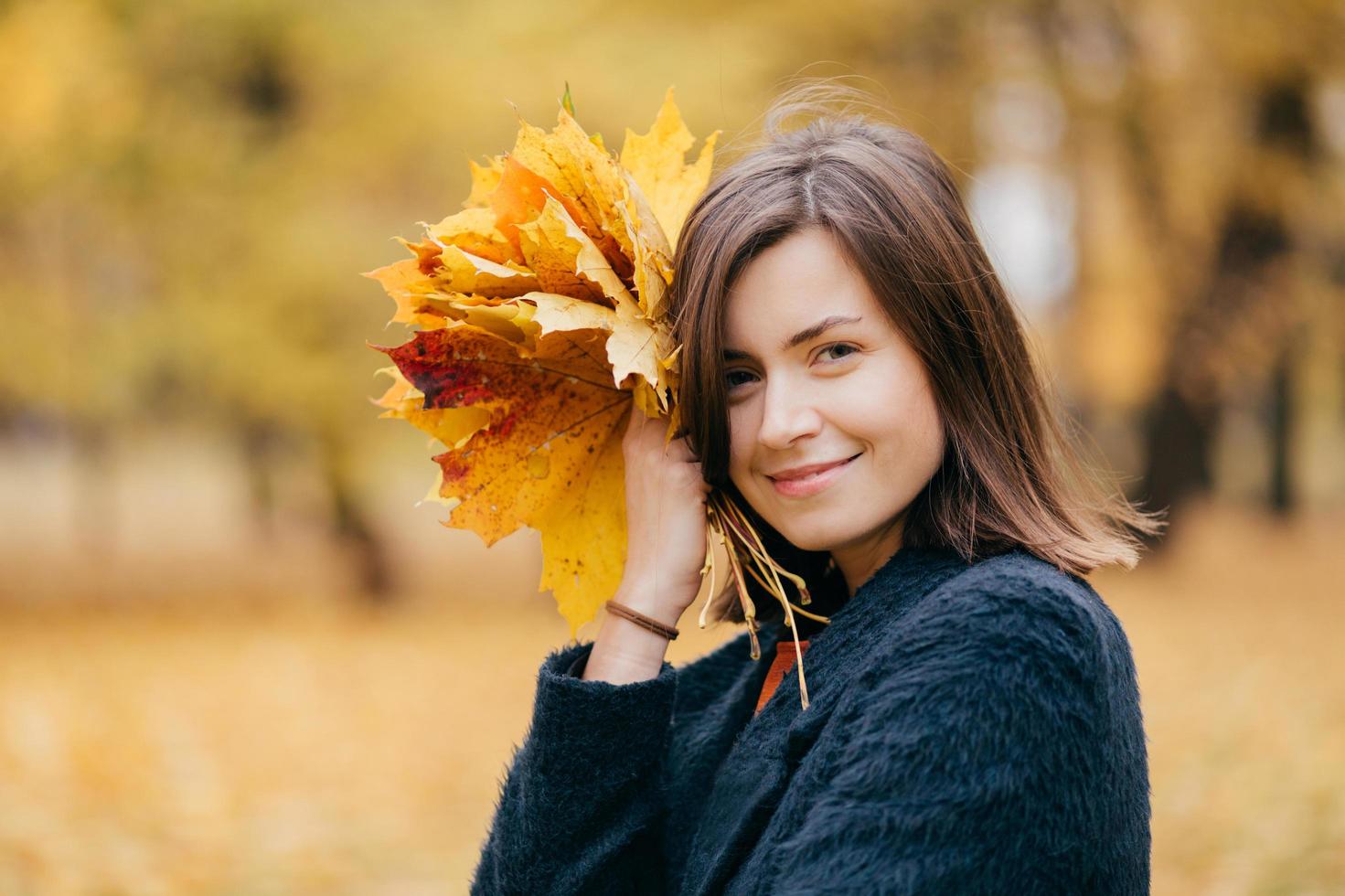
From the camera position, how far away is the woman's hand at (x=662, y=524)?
6.22 feet

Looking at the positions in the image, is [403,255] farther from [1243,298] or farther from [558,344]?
[558,344]

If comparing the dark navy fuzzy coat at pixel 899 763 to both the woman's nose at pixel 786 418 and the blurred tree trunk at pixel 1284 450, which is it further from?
the blurred tree trunk at pixel 1284 450

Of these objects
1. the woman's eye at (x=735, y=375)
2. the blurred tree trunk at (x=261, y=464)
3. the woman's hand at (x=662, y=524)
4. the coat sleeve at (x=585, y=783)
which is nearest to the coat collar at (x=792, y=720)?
the coat sleeve at (x=585, y=783)

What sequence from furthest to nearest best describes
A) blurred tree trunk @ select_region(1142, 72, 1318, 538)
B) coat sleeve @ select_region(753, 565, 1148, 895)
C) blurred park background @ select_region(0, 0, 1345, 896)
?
blurred tree trunk @ select_region(1142, 72, 1318, 538)
blurred park background @ select_region(0, 0, 1345, 896)
coat sleeve @ select_region(753, 565, 1148, 895)

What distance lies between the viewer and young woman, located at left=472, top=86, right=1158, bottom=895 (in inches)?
54.4

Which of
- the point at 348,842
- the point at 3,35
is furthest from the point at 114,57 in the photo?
the point at 348,842

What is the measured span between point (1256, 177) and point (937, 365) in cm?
1034

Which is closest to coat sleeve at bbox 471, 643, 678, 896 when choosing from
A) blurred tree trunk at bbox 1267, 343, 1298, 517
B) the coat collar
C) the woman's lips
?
the coat collar

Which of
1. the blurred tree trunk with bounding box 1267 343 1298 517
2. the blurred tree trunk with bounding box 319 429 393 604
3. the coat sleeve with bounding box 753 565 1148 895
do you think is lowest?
the coat sleeve with bounding box 753 565 1148 895

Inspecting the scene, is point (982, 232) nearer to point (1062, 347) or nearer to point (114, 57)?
point (114, 57)

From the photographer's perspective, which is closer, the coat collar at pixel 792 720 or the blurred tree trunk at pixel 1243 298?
the coat collar at pixel 792 720

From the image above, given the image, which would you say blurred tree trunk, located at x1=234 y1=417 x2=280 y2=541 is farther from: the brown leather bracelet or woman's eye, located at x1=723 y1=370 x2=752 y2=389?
woman's eye, located at x1=723 y1=370 x2=752 y2=389

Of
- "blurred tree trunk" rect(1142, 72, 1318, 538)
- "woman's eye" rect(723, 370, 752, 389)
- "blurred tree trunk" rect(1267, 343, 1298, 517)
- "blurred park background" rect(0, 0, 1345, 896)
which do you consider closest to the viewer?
"woman's eye" rect(723, 370, 752, 389)

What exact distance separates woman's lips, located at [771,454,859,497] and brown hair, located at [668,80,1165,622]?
0.11m
